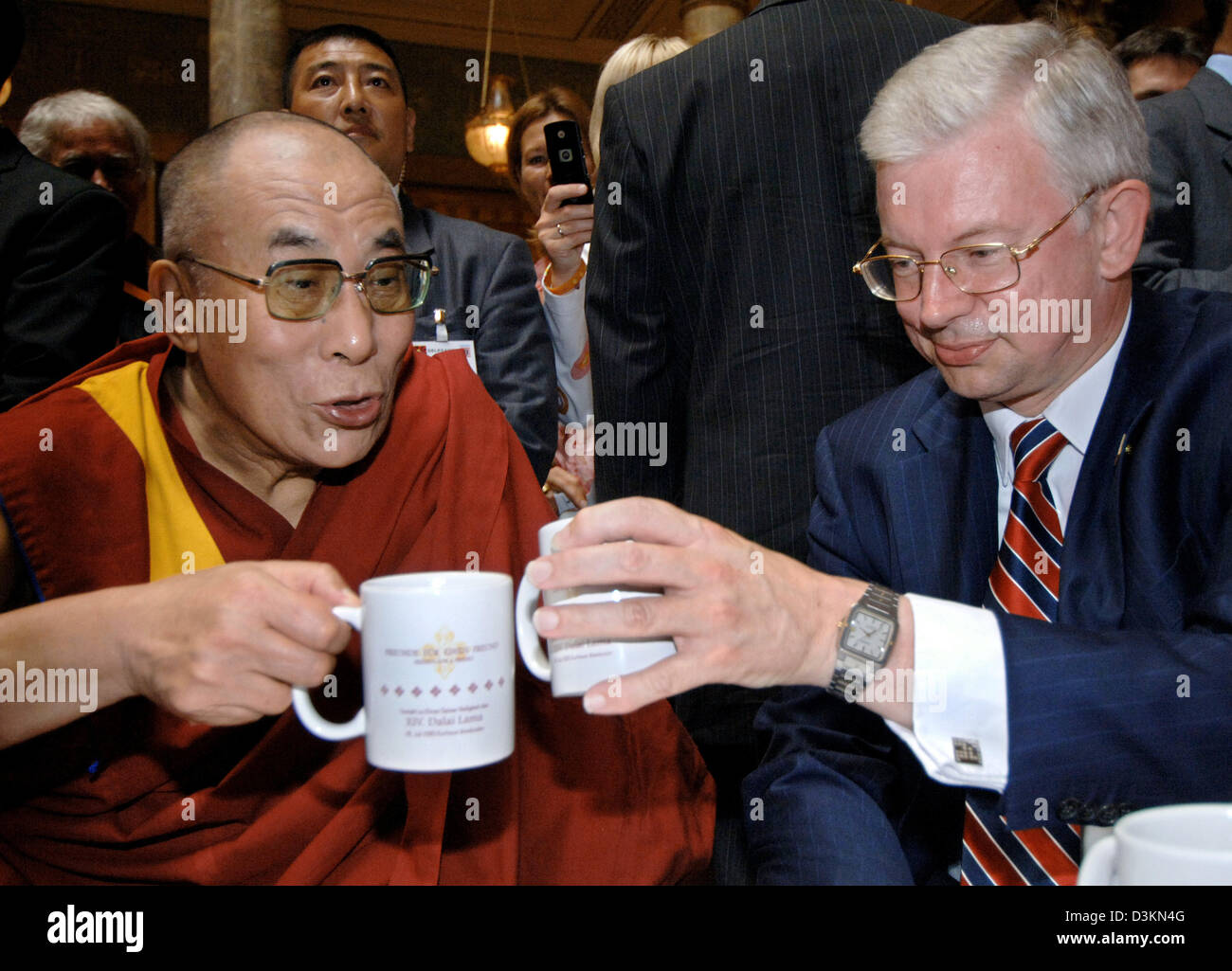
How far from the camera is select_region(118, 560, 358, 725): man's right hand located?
35.5 inches

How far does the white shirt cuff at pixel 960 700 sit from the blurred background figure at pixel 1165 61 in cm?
245

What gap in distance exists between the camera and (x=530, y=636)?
3.05ft

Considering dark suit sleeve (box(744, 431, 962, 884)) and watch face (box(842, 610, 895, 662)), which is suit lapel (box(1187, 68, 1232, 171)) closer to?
dark suit sleeve (box(744, 431, 962, 884))

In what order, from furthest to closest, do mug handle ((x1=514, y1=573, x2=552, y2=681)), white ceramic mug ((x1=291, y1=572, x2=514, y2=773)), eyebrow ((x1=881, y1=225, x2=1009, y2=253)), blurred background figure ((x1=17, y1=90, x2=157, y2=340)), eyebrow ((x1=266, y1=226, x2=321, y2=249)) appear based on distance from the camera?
blurred background figure ((x1=17, y1=90, x2=157, y2=340)) → eyebrow ((x1=266, y1=226, x2=321, y2=249)) → eyebrow ((x1=881, y1=225, x2=1009, y2=253)) → mug handle ((x1=514, y1=573, x2=552, y2=681)) → white ceramic mug ((x1=291, y1=572, x2=514, y2=773))

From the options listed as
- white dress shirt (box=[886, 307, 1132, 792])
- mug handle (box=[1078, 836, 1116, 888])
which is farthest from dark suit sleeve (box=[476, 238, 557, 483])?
mug handle (box=[1078, 836, 1116, 888])

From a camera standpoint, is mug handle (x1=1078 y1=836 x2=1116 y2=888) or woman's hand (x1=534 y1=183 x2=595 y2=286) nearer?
mug handle (x1=1078 y1=836 x2=1116 y2=888)

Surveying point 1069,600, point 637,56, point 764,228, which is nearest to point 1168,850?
point 1069,600

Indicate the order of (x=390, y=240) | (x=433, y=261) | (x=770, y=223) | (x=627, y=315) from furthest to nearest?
(x=433, y=261) < (x=627, y=315) < (x=770, y=223) < (x=390, y=240)

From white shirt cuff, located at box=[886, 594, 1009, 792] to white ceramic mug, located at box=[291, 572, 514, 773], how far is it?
377 mm

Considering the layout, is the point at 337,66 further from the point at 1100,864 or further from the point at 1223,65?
A: the point at 1100,864

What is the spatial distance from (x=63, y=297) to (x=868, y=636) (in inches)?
71.8

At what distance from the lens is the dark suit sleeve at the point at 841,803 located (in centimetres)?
107

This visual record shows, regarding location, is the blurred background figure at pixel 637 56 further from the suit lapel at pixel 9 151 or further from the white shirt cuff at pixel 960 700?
the white shirt cuff at pixel 960 700

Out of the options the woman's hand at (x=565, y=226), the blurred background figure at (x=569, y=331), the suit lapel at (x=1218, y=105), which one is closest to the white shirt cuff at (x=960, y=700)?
the blurred background figure at (x=569, y=331)
